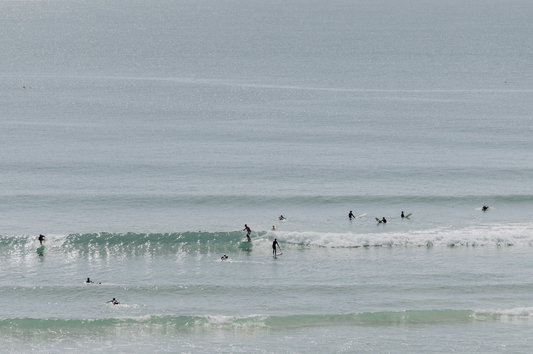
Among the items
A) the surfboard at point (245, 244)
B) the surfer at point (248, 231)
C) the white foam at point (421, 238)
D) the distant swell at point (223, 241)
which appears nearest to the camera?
the distant swell at point (223, 241)

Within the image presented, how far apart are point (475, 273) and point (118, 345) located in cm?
2216

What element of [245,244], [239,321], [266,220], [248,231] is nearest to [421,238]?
[266,220]

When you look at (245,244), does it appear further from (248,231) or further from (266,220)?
(266,220)

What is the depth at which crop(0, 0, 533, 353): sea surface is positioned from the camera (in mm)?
32678

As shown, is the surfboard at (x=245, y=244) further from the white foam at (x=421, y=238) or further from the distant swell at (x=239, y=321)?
the distant swell at (x=239, y=321)

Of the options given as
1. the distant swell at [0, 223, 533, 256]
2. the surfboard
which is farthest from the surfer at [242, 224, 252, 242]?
the distant swell at [0, 223, 533, 256]

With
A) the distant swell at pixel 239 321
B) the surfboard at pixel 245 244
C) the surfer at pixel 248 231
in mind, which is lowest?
the distant swell at pixel 239 321

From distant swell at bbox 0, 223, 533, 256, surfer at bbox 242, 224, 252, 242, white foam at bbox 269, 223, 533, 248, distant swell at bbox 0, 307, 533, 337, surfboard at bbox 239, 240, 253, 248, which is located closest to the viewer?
distant swell at bbox 0, 307, 533, 337

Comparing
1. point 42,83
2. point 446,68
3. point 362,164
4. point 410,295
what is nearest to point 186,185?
point 362,164

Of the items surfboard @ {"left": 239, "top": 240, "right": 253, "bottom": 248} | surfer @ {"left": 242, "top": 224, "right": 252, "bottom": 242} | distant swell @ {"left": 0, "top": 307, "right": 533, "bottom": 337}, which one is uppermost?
surfer @ {"left": 242, "top": 224, "right": 252, "bottom": 242}

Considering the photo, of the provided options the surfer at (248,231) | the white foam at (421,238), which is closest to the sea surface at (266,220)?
the white foam at (421,238)

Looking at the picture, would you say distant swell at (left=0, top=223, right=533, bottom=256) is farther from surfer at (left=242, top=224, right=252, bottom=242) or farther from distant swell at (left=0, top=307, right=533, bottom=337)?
distant swell at (left=0, top=307, right=533, bottom=337)

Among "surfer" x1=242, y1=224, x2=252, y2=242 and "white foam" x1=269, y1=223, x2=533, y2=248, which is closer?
"white foam" x1=269, y1=223, x2=533, y2=248

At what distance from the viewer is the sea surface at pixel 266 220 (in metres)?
32.7
